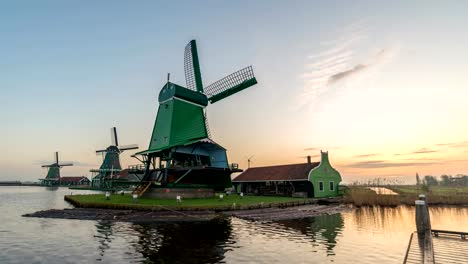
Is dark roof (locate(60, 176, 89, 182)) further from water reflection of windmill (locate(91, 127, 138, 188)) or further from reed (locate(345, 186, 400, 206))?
reed (locate(345, 186, 400, 206))

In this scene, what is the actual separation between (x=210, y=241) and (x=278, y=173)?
34229mm

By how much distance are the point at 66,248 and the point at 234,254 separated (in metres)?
8.69

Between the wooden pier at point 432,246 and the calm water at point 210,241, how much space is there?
1269mm

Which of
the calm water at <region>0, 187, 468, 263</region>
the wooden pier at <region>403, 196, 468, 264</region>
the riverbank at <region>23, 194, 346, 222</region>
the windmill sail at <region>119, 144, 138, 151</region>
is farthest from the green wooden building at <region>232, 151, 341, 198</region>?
the windmill sail at <region>119, 144, 138, 151</region>

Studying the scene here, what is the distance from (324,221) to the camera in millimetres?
25828

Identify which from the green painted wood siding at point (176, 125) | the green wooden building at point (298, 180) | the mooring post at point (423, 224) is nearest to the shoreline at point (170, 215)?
the mooring post at point (423, 224)

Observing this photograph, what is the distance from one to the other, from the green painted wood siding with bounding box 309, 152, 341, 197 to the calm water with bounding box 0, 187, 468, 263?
65.7ft

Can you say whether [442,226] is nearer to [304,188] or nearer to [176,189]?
[304,188]

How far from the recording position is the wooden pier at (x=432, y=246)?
1140cm

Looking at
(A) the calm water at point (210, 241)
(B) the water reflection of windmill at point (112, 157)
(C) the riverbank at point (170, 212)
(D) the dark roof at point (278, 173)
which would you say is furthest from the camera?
(B) the water reflection of windmill at point (112, 157)

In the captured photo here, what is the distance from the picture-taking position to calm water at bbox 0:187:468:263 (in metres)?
14.2

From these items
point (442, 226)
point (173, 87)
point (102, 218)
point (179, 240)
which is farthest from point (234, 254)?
point (173, 87)

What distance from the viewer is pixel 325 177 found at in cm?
4809

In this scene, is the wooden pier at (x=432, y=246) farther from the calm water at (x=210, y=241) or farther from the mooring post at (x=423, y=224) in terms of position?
the calm water at (x=210, y=241)
